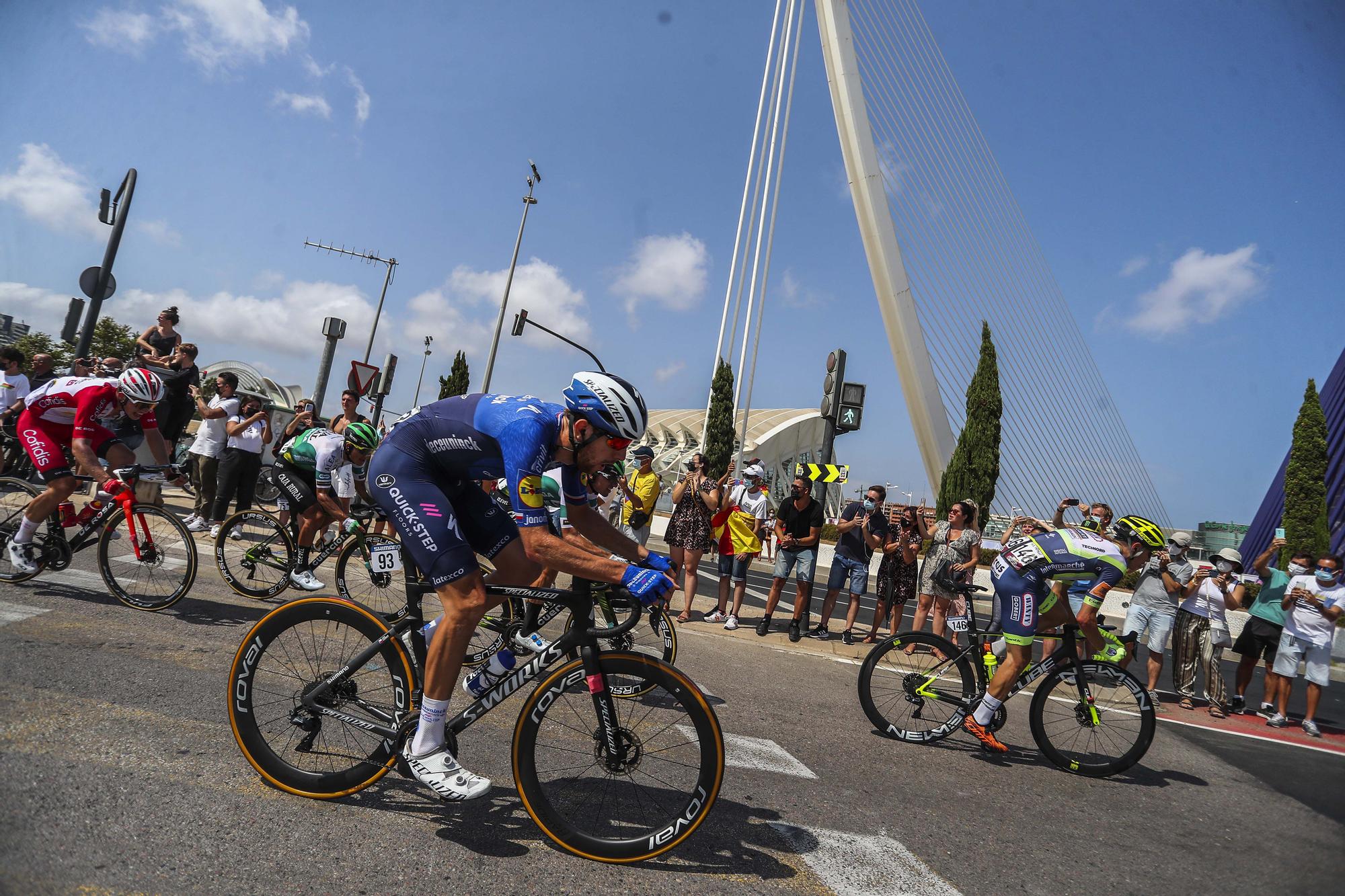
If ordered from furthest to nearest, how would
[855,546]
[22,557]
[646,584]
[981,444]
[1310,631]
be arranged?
[981,444], [855,546], [1310,631], [22,557], [646,584]

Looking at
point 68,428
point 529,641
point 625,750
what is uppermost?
point 68,428

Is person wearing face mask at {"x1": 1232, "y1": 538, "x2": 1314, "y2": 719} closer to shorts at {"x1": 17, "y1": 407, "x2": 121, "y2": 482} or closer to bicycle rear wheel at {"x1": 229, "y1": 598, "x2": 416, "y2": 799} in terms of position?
bicycle rear wheel at {"x1": 229, "y1": 598, "x2": 416, "y2": 799}

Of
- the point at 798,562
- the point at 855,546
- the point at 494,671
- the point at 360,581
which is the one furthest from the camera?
the point at 855,546

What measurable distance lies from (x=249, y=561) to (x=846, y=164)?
66.0 feet

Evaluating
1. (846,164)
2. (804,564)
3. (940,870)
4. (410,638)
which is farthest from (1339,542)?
(410,638)

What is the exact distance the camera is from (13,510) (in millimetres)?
5988

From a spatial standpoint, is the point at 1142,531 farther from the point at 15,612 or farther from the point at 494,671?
the point at 15,612

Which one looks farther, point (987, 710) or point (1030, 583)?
point (1030, 583)

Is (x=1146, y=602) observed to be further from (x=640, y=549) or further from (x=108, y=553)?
(x=108, y=553)

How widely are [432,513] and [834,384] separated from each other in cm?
789

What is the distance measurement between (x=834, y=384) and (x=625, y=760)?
796cm

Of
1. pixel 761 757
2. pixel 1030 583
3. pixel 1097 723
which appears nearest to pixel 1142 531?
pixel 1030 583

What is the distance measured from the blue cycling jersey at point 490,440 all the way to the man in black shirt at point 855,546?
21.2 feet

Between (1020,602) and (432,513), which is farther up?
(1020,602)
